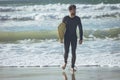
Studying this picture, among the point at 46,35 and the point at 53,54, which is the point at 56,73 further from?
the point at 46,35

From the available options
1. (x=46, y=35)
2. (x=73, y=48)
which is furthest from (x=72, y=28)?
(x=46, y=35)

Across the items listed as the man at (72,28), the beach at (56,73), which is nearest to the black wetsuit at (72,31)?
the man at (72,28)

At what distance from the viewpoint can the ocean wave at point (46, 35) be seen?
31.8 ft

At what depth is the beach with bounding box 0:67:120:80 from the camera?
310 inches

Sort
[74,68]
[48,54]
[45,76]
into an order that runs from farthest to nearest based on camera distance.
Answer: [48,54] < [74,68] < [45,76]

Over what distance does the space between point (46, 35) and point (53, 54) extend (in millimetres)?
532

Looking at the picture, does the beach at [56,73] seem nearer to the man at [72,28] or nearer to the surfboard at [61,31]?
the man at [72,28]

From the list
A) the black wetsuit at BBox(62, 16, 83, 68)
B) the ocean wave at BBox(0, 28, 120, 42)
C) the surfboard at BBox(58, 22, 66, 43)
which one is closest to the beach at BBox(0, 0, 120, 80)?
the ocean wave at BBox(0, 28, 120, 42)

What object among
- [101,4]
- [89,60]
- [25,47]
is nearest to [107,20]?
[101,4]

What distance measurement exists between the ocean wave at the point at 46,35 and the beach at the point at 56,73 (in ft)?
2.72

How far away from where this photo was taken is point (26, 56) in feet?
31.3

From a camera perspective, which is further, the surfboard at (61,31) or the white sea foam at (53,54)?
the white sea foam at (53,54)

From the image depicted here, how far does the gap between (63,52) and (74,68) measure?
1.97ft

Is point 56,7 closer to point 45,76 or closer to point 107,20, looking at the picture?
point 107,20
